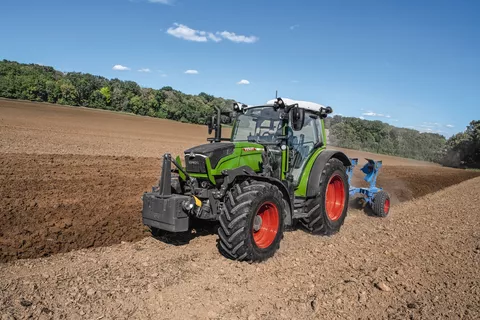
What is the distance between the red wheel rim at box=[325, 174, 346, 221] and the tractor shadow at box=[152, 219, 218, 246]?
218 cm

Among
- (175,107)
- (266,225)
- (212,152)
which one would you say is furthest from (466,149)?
(212,152)

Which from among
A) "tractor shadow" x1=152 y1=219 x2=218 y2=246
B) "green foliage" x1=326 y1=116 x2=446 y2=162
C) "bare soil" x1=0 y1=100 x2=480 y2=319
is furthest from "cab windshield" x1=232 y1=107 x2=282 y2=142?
"green foliage" x1=326 y1=116 x2=446 y2=162

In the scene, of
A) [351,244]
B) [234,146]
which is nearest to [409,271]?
[351,244]

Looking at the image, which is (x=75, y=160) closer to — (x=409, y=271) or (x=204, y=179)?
(x=204, y=179)

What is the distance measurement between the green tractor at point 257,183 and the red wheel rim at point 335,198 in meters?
0.02

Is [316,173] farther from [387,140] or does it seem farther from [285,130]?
[387,140]

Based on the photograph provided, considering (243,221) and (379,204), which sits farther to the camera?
(379,204)

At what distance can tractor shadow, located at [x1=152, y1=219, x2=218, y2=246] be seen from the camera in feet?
18.8

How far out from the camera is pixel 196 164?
5223 mm

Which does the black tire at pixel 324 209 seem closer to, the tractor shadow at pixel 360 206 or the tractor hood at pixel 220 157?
the tractor hood at pixel 220 157

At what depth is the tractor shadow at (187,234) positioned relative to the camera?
573 cm

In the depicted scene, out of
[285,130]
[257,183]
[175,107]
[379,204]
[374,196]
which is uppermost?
[175,107]

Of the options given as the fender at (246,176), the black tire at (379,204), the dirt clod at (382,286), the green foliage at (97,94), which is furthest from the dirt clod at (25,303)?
the green foliage at (97,94)

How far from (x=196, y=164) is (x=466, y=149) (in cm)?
3252
